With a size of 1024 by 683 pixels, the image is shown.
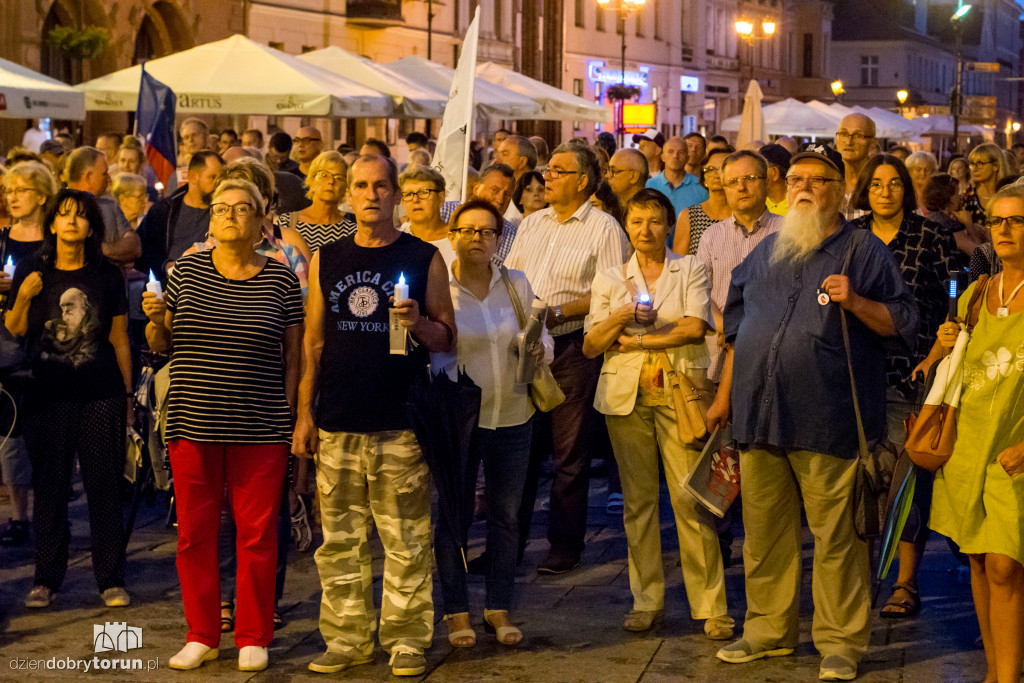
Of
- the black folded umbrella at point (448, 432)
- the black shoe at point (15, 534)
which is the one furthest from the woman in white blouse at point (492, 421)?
the black shoe at point (15, 534)

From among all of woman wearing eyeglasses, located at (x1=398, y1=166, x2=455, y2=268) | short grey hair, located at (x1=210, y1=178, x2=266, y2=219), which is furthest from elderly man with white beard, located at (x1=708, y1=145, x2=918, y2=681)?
short grey hair, located at (x1=210, y1=178, x2=266, y2=219)

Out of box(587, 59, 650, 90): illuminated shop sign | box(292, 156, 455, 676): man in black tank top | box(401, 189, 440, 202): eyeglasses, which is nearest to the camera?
box(292, 156, 455, 676): man in black tank top

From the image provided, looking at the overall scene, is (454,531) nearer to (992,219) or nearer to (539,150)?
(992,219)

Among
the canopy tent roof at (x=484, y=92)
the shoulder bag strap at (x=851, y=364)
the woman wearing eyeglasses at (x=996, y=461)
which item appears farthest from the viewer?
the canopy tent roof at (x=484, y=92)

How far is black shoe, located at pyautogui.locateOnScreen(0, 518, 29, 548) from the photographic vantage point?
859 cm

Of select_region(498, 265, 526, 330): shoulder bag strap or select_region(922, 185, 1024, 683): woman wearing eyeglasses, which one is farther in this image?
select_region(498, 265, 526, 330): shoulder bag strap

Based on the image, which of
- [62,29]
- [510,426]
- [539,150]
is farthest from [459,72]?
[62,29]

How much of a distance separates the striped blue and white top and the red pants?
99mm

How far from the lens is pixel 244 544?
6.50 m

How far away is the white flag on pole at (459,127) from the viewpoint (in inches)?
344

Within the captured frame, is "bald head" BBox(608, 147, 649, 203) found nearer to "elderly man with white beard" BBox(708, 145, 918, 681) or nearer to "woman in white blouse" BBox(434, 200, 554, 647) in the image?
"woman in white blouse" BBox(434, 200, 554, 647)

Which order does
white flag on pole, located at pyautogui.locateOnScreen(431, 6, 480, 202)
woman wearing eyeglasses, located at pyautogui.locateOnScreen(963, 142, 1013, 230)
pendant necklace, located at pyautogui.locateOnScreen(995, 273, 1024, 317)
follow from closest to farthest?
pendant necklace, located at pyautogui.locateOnScreen(995, 273, 1024, 317), white flag on pole, located at pyautogui.locateOnScreen(431, 6, 480, 202), woman wearing eyeglasses, located at pyautogui.locateOnScreen(963, 142, 1013, 230)

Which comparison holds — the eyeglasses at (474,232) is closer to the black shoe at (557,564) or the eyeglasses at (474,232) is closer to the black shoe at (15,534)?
the black shoe at (557,564)

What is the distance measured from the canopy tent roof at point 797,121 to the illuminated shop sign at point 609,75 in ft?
74.3
